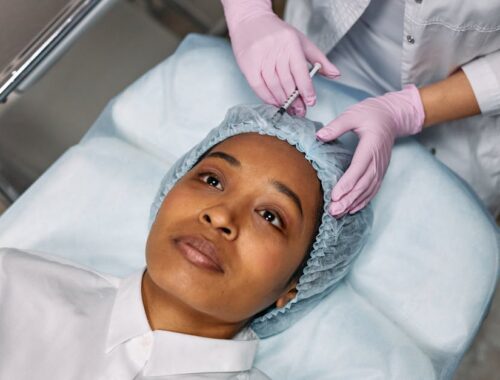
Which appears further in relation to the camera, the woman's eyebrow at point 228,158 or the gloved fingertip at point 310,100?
the gloved fingertip at point 310,100

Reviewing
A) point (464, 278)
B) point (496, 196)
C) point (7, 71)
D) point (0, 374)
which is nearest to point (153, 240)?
point (0, 374)

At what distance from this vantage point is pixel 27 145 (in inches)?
72.6

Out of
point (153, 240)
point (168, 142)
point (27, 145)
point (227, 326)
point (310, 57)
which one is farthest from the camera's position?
point (27, 145)

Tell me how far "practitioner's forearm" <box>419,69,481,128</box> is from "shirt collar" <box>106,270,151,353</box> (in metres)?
0.71

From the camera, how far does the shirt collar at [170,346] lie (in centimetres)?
116

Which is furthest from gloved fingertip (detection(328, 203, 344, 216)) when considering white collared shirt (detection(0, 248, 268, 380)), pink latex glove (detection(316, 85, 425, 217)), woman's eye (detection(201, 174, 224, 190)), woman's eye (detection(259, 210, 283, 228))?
white collared shirt (detection(0, 248, 268, 380))

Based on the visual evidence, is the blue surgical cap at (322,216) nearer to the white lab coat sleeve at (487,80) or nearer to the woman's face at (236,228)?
the woman's face at (236,228)

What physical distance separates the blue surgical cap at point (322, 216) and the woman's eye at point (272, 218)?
3.9 inches

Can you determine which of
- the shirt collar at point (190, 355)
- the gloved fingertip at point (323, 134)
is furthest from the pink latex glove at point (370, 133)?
the shirt collar at point (190, 355)

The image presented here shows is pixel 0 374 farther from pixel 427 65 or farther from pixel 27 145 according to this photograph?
pixel 427 65

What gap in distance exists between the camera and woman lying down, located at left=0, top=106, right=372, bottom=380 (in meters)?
1.08

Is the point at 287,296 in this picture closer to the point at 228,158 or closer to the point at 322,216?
the point at 322,216

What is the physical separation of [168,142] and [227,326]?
500 millimetres

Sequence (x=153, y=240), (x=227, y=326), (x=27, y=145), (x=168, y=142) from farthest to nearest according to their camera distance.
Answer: (x=27, y=145)
(x=168, y=142)
(x=227, y=326)
(x=153, y=240)
